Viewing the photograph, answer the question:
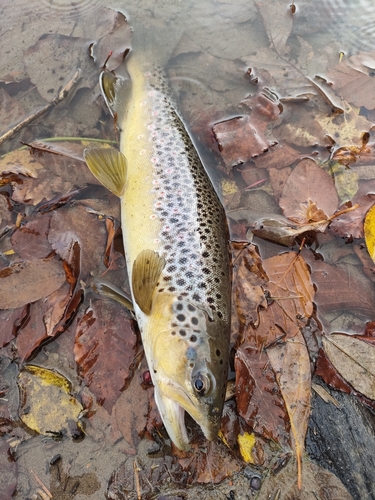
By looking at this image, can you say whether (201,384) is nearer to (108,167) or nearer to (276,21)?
(108,167)

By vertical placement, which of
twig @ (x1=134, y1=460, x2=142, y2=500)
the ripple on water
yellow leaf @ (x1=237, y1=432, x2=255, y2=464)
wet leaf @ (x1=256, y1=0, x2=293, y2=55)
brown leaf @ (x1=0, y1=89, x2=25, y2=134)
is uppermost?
the ripple on water

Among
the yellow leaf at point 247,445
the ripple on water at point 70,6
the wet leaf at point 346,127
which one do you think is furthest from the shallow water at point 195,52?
the yellow leaf at point 247,445

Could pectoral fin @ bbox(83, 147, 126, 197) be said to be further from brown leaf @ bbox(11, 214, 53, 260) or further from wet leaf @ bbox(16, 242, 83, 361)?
wet leaf @ bbox(16, 242, 83, 361)

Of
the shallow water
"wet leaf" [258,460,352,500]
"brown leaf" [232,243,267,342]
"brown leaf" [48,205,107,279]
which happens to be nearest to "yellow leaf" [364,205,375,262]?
the shallow water

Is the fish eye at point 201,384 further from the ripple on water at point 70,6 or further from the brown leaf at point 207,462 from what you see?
the ripple on water at point 70,6

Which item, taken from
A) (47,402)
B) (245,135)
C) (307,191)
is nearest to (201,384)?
(47,402)

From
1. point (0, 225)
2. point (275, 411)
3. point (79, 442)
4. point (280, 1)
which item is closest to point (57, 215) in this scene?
point (0, 225)

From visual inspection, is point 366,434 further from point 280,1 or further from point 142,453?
point 280,1
